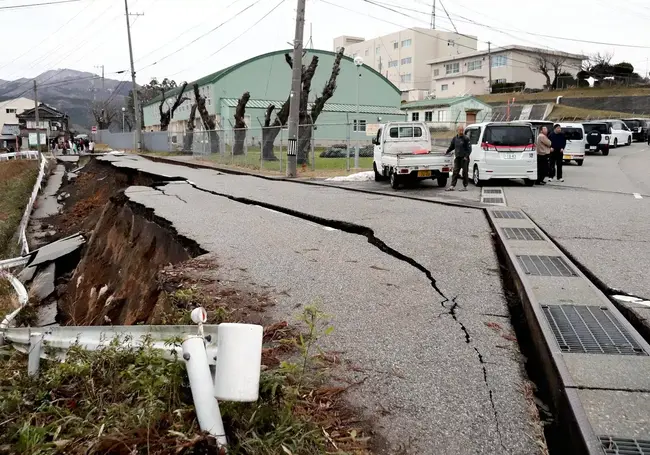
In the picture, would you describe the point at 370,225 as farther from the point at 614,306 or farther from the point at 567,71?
the point at 567,71

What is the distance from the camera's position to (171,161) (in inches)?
1345

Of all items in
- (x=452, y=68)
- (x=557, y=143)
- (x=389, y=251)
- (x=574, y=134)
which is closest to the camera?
(x=389, y=251)

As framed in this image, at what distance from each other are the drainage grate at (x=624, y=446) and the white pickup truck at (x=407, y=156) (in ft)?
43.2

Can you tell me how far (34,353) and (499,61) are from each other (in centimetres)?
8074

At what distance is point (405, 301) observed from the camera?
17.1 ft

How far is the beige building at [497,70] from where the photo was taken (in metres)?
74.4

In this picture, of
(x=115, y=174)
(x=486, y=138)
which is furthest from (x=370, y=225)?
(x=115, y=174)

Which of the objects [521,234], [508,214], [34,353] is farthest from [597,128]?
[34,353]

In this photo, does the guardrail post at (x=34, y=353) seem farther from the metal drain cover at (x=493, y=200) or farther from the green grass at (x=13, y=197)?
the green grass at (x=13, y=197)

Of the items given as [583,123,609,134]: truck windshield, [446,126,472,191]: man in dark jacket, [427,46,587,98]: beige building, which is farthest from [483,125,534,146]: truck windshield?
[427,46,587,98]: beige building

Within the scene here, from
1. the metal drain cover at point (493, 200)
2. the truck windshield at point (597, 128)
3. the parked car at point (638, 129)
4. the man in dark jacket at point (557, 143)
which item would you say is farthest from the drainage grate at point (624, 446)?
the parked car at point (638, 129)

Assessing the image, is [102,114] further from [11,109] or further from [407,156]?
[407,156]

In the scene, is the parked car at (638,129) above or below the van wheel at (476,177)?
above

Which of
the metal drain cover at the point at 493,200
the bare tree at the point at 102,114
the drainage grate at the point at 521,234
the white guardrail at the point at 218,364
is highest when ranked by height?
the bare tree at the point at 102,114
